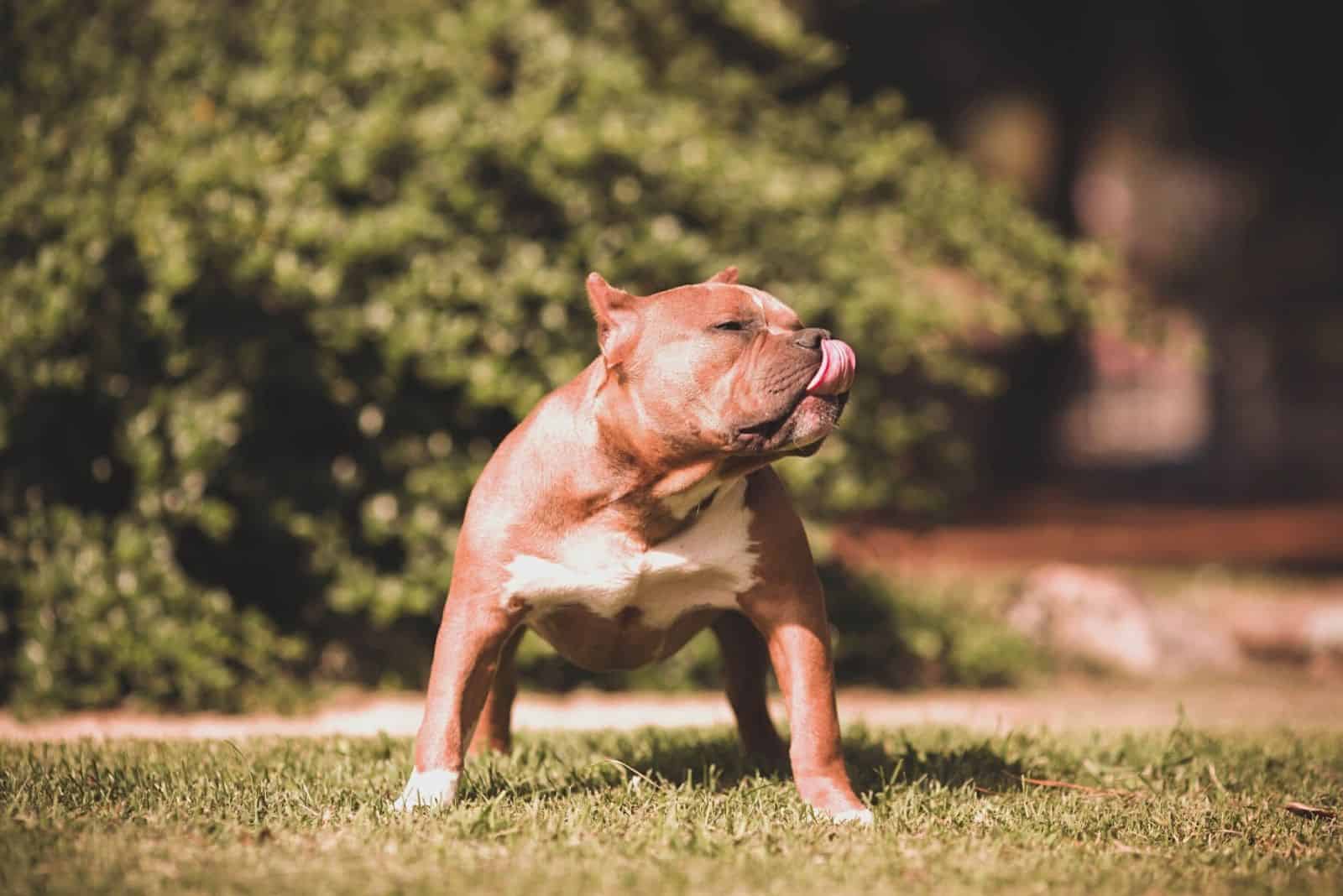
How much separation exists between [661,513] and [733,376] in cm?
47

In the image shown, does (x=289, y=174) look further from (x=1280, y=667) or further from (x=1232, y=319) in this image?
(x=1232, y=319)

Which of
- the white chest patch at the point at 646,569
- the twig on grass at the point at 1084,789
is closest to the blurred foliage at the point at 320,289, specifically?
the twig on grass at the point at 1084,789

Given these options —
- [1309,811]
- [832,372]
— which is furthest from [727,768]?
[1309,811]

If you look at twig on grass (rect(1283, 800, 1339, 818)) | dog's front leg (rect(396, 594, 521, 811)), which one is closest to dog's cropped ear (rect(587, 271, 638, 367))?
dog's front leg (rect(396, 594, 521, 811))

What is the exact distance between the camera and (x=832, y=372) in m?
4.30

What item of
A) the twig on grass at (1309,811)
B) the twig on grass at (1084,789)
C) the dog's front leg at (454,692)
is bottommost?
the twig on grass at (1084,789)

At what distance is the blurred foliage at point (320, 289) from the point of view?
7.53m

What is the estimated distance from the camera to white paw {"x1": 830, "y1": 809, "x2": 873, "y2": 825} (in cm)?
432

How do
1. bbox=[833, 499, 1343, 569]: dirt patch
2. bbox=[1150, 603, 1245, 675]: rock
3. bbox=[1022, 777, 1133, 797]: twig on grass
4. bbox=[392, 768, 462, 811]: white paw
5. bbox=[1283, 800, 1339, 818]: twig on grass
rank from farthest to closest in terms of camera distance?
bbox=[833, 499, 1343, 569]: dirt patch → bbox=[1150, 603, 1245, 675]: rock → bbox=[1022, 777, 1133, 797]: twig on grass → bbox=[1283, 800, 1339, 818]: twig on grass → bbox=[392, 768, 462, 811]: white paw

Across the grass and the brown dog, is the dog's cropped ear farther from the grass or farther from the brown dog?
the grass

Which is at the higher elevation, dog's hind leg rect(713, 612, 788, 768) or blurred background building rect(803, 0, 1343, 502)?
blurred background building rect(803, 0, 1343, 502)

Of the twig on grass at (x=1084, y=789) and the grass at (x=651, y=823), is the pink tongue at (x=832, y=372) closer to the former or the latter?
the grass at (x=651, y=823)

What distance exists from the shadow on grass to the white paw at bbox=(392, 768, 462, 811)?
17cm

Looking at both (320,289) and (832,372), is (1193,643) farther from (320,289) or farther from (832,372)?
(832,372)
